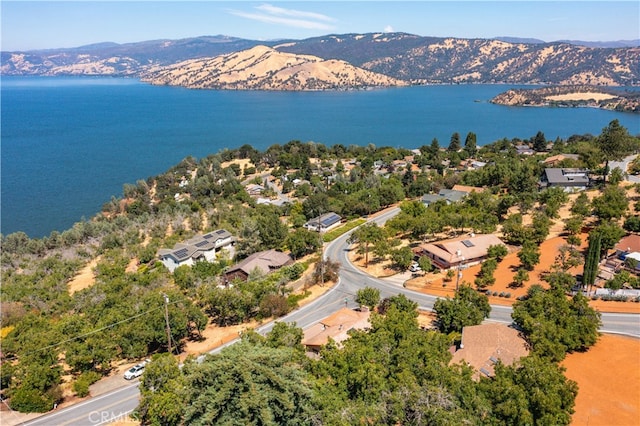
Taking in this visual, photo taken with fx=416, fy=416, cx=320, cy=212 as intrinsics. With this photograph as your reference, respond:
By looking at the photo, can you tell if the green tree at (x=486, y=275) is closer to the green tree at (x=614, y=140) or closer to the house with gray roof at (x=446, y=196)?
the house with gray roof at (x=446, y=196)

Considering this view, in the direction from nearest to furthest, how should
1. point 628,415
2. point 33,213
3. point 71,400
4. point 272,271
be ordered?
point 628,415 → point 71,400 → point 272,271 → point 33,213

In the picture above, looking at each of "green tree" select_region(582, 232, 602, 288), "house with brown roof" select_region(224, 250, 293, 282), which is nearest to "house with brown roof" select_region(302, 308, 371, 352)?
"house with brown roof" select_region(224, 250, 293, 282)

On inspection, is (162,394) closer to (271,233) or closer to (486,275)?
(486,275)

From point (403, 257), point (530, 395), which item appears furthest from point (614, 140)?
point (530, 395)

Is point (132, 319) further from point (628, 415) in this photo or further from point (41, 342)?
point (628, 415)

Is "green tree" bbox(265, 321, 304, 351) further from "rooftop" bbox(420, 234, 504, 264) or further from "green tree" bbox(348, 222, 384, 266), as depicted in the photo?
"rooftop" bbox(420, 234, 504, 264)

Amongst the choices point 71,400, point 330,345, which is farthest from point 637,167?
point 71,400
